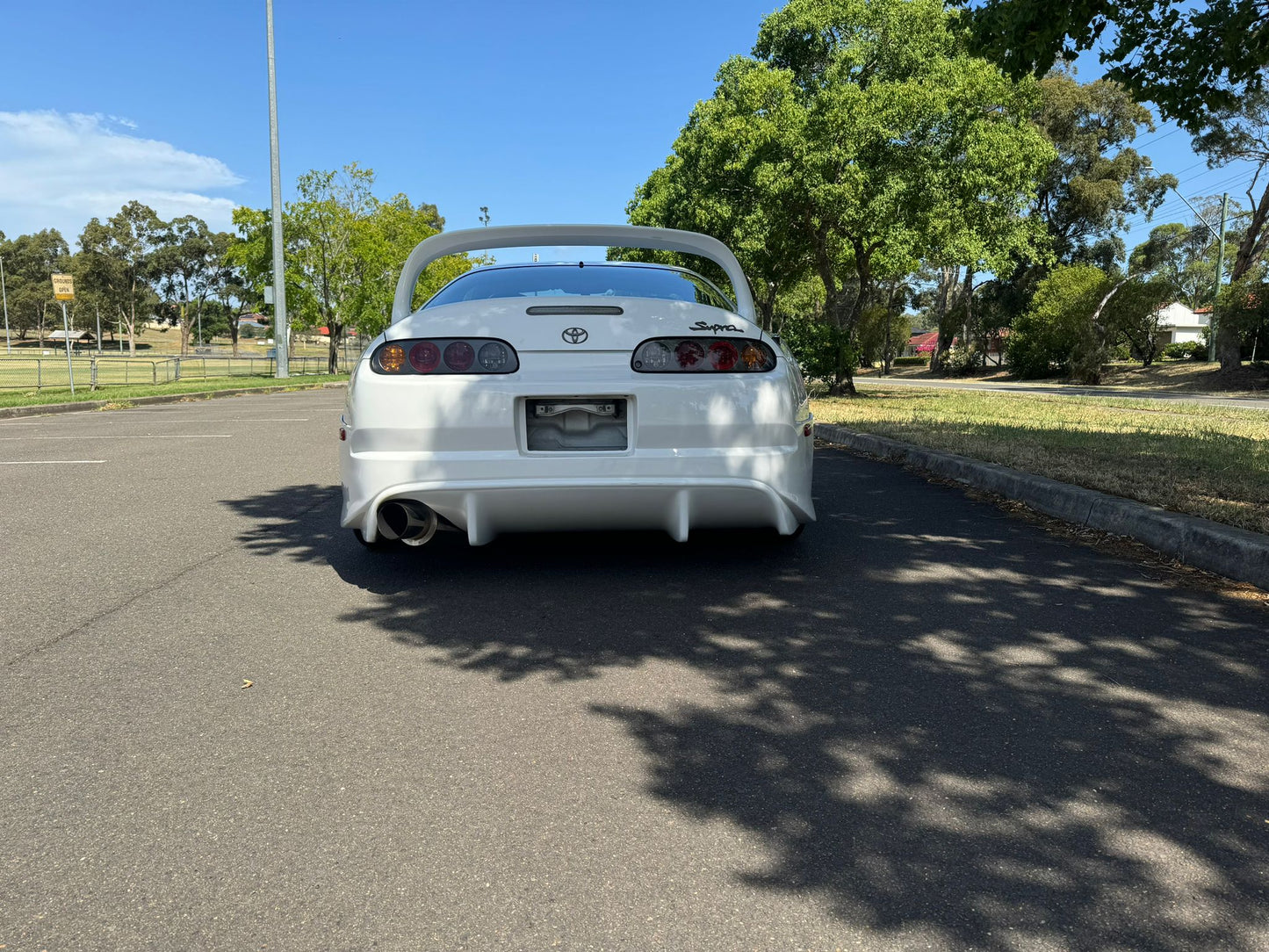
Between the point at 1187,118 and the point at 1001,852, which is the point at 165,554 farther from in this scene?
the point at 1187,118

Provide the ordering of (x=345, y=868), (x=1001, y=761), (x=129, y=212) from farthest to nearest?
(x=129, y=212) < (x=1001, y=761) < (x=345, y=868)

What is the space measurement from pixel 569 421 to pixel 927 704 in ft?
6.11

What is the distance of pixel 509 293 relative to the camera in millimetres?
4559

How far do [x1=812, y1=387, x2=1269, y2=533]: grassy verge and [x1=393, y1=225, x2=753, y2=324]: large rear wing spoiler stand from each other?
9.27ft

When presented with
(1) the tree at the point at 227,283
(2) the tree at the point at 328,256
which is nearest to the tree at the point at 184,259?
(1) the tree at the point at 227,283

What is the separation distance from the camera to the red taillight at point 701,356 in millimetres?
4102

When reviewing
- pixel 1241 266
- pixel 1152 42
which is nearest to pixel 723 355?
pixel 1152 42

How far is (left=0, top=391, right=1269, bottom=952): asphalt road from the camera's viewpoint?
195 centimetres

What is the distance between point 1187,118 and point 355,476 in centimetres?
685

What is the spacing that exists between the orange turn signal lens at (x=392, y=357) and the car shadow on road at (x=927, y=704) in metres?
1.00

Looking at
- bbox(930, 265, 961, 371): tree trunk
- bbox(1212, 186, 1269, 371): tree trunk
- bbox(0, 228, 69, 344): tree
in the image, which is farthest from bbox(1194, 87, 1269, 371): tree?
bbox(0, 228, 69, 344): tree

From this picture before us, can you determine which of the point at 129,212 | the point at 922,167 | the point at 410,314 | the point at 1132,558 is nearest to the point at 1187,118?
the point at 1132,558

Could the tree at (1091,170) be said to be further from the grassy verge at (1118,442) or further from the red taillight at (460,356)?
the red taillight at (460,356)

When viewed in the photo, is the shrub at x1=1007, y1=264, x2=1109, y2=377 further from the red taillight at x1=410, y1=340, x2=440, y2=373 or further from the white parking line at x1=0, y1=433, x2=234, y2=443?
the red taillight at x1=410, y1=340, x2=440, y2=373
